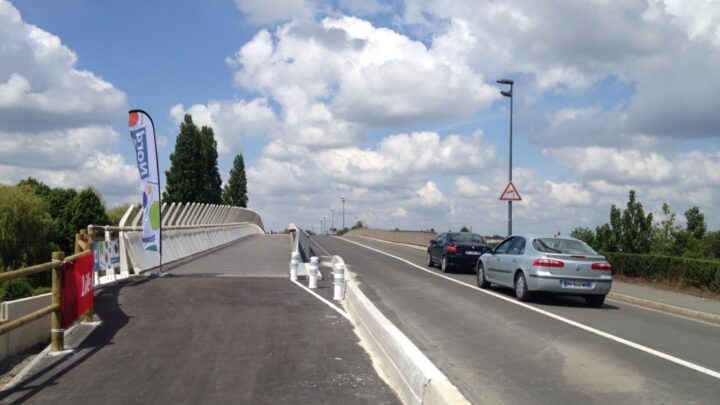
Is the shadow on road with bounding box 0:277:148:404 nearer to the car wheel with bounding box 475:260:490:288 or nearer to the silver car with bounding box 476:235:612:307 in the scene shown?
the silver car with bounding box 476:235:612:307

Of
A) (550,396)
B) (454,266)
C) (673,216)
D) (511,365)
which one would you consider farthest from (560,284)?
(673,216)

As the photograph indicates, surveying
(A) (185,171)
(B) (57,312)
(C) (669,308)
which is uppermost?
(A) (185,171)

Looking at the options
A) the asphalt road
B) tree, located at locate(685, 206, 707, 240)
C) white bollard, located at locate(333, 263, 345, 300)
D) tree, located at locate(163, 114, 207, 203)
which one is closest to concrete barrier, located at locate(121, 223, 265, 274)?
white bollard, located at locate(333, 263, 345, 300)

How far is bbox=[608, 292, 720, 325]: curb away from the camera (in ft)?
42.7

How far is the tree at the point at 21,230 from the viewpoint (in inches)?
1901

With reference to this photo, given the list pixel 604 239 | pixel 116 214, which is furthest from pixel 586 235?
pixel 116 214

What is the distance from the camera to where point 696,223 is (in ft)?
99.1

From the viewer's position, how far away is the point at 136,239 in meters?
17.2

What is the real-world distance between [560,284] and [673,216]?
1781 cm

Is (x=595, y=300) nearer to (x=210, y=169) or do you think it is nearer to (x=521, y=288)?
(x=521, y=288)

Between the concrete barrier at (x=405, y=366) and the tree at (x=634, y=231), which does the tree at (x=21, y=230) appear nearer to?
the tree at (x=634, y=231)

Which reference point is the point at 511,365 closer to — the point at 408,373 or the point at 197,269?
the point at 408,373

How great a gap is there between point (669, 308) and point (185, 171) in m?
64.3

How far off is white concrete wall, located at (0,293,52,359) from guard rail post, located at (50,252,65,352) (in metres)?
0.41
